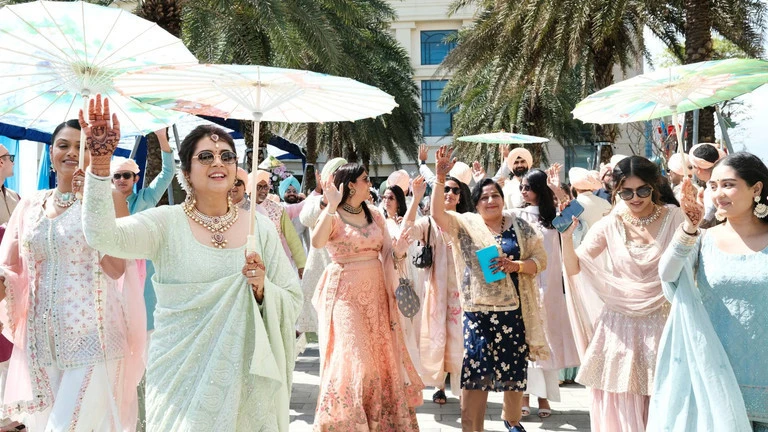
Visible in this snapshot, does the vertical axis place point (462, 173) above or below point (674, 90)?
below

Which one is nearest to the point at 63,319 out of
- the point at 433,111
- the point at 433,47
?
the point at 433,47

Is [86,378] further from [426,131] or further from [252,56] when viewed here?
[426,131]

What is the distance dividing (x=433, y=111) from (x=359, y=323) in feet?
141

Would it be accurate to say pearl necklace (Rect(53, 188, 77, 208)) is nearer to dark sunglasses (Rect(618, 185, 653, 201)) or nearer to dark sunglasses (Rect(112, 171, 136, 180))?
dark sunglasses (Rect(112, 171, 136, 180))

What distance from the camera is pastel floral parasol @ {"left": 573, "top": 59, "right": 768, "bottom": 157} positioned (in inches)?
179

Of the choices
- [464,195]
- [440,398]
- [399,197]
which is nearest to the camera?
[464,195]

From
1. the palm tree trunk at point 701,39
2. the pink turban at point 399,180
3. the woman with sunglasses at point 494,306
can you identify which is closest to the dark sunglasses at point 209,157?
the woman with sunglasses at point 494,306

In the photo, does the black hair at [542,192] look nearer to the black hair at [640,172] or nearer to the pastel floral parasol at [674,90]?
the pastel floral parasol at [674,90]

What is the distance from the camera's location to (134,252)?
3.39m

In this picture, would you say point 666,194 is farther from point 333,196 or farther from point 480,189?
point 333,196

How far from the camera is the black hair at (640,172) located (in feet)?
15.2

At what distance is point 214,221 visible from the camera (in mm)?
3605

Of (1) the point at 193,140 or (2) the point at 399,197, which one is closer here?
(1) the point at 193,140

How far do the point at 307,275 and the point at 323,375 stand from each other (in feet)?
7.76
